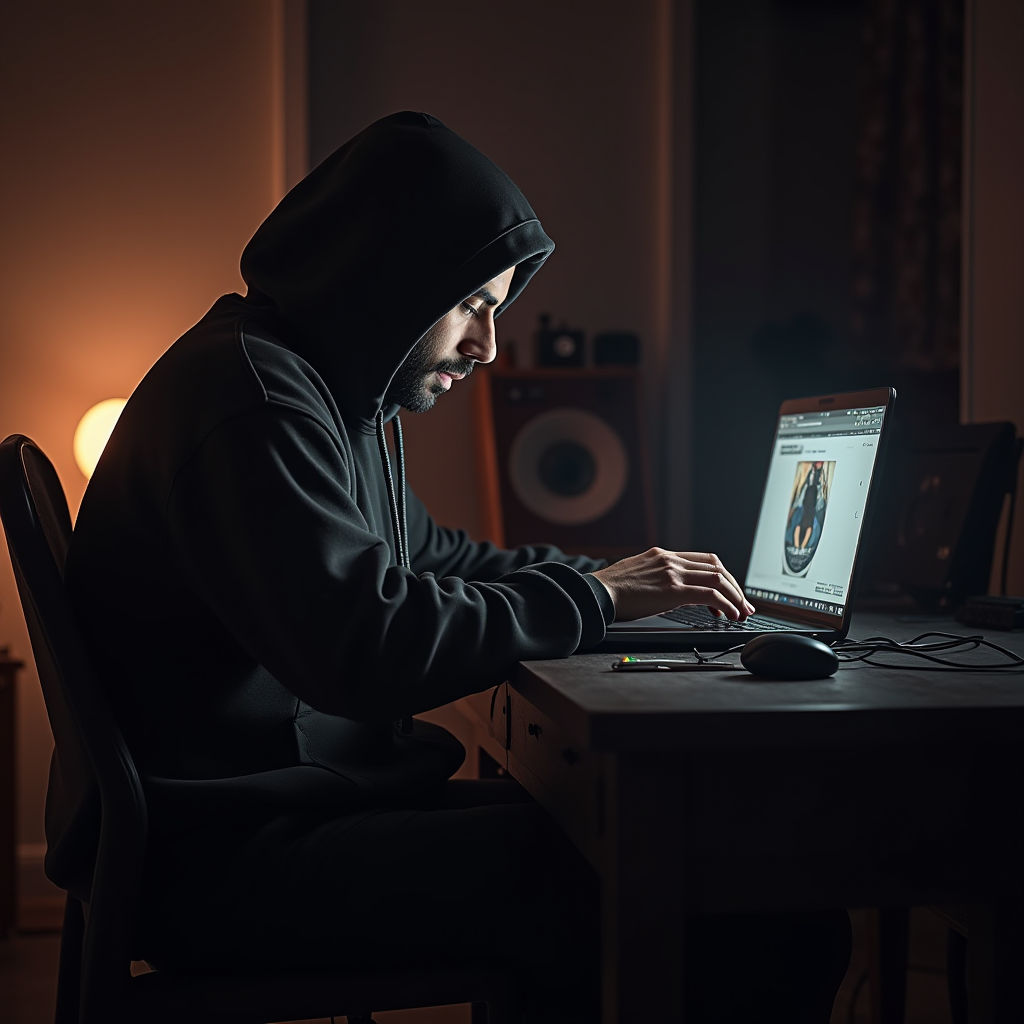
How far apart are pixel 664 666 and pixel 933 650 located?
409 millimetres

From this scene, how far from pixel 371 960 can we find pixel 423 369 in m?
0.86

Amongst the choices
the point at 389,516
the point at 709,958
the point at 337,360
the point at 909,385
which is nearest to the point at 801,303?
the point at 909,385

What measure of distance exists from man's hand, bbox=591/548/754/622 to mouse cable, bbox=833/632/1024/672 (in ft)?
0.49

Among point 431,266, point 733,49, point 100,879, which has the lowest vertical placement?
point 100,879

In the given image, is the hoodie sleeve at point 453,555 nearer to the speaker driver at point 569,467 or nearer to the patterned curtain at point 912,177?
the speaker driver at point 569,467

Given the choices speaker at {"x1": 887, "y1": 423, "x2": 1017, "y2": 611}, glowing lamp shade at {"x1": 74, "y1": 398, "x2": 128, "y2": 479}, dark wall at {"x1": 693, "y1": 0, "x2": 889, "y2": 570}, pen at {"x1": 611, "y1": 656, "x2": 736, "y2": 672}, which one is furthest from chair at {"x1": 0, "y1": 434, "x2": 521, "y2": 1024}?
dark wall at {"x1": 693, "y1": 0, "x2": 889, "y2": 570}

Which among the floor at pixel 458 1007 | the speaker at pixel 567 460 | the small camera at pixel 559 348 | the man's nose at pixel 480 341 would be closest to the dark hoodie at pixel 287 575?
the man's nose at pixel 480 341

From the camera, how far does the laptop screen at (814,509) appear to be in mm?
1427

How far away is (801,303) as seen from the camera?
3.63 m

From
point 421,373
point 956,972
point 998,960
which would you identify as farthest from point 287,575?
point 956,972

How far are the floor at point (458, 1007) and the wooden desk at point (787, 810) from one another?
1.25m

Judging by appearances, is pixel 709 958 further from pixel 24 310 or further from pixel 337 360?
pixel 24 310

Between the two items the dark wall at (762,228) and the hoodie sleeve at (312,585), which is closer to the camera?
the hoodie sleeve at (312,585)

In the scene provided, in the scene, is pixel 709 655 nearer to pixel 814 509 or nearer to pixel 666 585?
pixel 666 585
